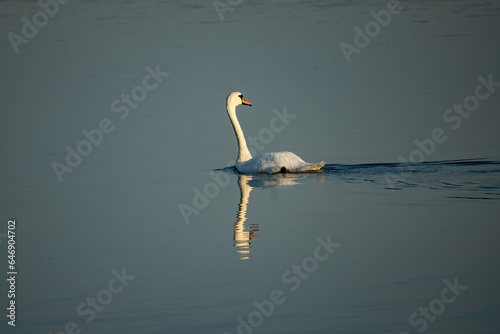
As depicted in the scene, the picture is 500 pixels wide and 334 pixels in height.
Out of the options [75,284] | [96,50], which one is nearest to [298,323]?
[75,284]

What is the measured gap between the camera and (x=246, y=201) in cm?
1294

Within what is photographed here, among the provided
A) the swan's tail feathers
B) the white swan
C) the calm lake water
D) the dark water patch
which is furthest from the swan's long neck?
the dark water patch

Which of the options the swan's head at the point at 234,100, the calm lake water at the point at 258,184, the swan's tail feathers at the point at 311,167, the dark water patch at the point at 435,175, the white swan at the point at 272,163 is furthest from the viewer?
the swan's head at the point at 234,100

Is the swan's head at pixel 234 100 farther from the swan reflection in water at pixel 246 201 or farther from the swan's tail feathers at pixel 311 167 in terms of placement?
the swan's tail feathers at pixel 311 167

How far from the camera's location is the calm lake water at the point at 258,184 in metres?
8.73

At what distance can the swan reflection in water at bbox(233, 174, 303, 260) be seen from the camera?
10.5 metres

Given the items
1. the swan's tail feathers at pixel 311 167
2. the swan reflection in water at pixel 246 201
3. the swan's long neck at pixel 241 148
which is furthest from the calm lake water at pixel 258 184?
the swan's long neck at pixel 241 148

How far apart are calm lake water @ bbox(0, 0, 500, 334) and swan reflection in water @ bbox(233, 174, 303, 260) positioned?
5 cm

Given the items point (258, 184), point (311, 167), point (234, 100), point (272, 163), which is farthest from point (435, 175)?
point (234, 100)

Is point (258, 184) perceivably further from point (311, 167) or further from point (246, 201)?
point (246, 201)

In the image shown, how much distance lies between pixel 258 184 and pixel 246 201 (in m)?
1.40

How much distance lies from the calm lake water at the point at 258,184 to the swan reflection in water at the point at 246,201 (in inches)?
1.8

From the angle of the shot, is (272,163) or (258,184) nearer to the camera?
(258,184)

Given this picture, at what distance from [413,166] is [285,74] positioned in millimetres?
9427
